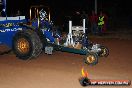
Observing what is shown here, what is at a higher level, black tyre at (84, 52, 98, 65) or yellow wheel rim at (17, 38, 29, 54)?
yellow wheel rim at (17, 38, 29, 54)

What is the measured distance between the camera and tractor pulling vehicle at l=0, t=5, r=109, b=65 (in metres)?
12.8

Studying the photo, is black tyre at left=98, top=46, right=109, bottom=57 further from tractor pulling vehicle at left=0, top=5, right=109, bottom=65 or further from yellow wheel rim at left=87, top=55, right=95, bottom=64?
yellow wheel rim at left=87, top=55, right=95, bottom=64

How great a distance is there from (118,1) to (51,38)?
3446cm

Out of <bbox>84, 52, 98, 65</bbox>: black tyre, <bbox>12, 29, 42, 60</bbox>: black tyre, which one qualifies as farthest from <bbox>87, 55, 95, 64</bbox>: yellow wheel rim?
Result: <bbox>12, 29, 42, 60</bbox>: black tyre

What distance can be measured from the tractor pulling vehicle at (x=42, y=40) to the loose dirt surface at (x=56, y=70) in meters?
0.41

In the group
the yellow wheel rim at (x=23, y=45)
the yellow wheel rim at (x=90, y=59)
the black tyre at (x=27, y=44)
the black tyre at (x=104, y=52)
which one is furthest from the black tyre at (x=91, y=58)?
the yellow wheel rim at (x=23, y=45)

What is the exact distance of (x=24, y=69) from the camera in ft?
38.4

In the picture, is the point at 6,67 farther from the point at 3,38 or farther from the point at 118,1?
the point at 118,1

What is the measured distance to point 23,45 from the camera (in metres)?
13.3

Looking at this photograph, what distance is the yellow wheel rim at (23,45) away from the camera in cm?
1311

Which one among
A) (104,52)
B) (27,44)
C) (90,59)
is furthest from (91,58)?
(27,44)

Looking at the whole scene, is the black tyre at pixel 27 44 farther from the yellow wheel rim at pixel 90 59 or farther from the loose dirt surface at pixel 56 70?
the yellow wheel rim at pixel 90 59

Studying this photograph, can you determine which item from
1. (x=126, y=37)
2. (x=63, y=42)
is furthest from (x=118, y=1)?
(x=63, y=42)

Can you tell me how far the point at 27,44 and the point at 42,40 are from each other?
55 cm
